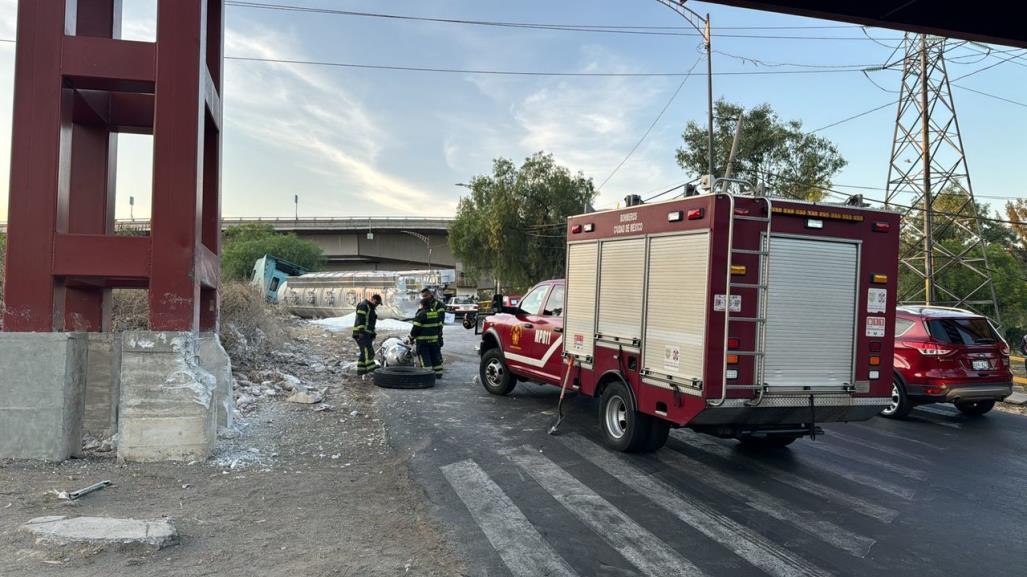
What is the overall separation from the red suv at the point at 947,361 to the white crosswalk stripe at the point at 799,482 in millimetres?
3529

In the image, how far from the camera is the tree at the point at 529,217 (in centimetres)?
4319

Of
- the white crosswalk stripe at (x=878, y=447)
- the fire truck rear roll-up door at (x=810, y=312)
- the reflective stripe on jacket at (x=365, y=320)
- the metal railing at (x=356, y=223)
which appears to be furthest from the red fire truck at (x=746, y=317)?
the metal railing at (x=356, y=223)

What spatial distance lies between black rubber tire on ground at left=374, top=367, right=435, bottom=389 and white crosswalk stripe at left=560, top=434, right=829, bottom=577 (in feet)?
16.6

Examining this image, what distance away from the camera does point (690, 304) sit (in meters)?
6.37

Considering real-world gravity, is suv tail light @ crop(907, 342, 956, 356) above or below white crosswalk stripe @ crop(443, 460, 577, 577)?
above

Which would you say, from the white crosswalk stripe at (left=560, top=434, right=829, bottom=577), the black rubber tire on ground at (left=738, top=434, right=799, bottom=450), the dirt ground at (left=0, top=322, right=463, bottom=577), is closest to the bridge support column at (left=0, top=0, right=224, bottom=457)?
the dirt ground at (left=0, top=322, right=463, bottom=577)

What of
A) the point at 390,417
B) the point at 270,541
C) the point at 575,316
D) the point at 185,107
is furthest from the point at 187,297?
the point at 575,316

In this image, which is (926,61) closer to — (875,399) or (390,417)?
(875,399)

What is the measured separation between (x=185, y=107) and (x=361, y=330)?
685 cm

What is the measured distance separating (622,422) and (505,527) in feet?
9.46

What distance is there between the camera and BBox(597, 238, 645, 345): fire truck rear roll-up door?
723cm

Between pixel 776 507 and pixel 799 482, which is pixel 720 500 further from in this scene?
pixel 799 482

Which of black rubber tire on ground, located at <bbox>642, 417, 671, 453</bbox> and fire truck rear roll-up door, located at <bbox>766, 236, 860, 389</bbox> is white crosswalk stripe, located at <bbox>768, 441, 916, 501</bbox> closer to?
fire truck rear roll-up door, located at <bbox>766, 236, 860, 389</bbox>

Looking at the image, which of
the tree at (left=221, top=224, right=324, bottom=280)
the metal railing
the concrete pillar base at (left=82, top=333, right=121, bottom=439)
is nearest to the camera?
the concrete pillar base at (left=82, top=333, right=121, bottom=439)
